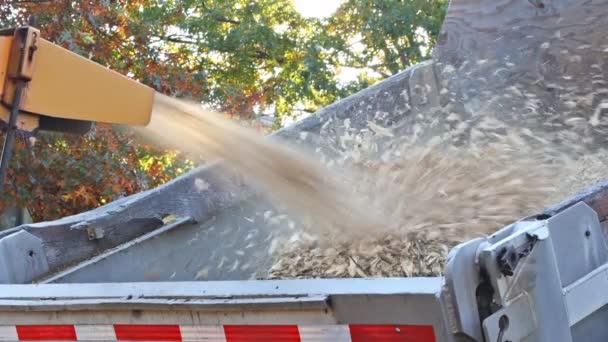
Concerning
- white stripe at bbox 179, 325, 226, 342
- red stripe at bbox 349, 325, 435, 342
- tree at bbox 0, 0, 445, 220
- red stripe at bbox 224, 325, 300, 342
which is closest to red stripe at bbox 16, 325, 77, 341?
white stripe at bbox 179, 325, 226, 342

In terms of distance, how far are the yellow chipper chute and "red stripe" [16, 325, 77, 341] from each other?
1.42ft

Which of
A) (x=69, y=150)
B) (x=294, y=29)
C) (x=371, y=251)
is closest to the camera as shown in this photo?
(x=371, y=251)

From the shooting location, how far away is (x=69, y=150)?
6.43 meters

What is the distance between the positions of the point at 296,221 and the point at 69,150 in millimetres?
3538

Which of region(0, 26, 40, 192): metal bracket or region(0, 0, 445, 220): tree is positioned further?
region(0, 0, 445, 220): tree

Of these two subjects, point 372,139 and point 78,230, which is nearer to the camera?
point 78,230

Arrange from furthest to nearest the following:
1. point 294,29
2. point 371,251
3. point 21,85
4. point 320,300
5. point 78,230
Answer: point 294,29 → point 78,230 → point 371,251 → point 21,85 → point 320,300

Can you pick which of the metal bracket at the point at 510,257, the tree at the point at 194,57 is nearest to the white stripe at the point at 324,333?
the metal bracket at the point at 510,257

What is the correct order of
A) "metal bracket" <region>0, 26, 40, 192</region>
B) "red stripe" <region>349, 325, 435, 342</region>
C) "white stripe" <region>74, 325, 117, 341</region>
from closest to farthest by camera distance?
"red stripe" <region>349, 325, 435, 342</region> → "white stripe" <region>74, 325, 117, 341</region> → "metal bracket" <region>0, 26, 40, 192</region>

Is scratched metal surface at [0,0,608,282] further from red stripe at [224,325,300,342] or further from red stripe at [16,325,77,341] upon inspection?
red stripe at [224,325,300,342]

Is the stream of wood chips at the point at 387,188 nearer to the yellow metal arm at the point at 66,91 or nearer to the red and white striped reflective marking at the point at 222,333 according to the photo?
the yellow metal arm at the point at 66,91

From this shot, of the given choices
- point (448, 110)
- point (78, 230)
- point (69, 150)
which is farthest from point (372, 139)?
point (69, 150)

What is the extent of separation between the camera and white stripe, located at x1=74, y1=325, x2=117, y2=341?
7.22ft

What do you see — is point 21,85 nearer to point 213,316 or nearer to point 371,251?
point 213,316
